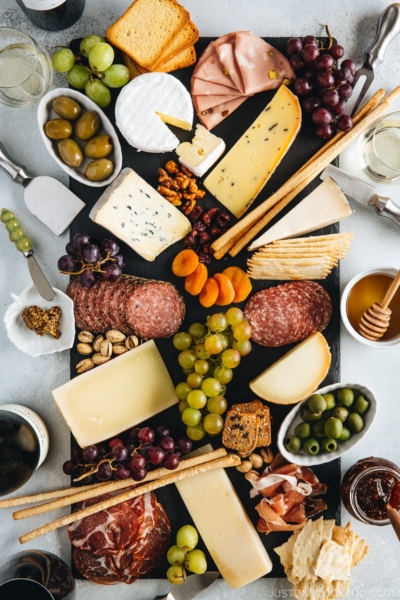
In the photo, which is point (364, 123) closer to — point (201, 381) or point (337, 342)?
point (337, 342)

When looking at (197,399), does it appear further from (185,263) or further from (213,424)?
(185,263)

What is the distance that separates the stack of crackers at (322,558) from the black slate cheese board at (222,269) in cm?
11

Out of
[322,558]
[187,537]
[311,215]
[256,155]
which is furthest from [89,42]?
[322,558]

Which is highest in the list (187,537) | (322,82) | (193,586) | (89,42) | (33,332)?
(322,82)

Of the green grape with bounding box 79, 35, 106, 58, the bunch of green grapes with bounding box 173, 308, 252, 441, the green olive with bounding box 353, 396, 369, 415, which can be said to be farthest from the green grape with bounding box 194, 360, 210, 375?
the green grape with bounding box 79, 35, 106, 58

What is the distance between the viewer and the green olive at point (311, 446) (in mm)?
1532

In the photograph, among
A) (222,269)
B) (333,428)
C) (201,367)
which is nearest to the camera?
(333,428)

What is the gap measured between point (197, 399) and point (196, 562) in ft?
1.58

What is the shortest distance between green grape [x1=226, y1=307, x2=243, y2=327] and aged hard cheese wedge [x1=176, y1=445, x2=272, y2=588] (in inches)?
17.2

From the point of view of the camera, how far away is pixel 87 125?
1619 millimetres

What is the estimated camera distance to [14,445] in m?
1.52

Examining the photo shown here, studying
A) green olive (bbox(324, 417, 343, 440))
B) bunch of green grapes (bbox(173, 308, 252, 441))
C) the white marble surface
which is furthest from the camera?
the white marble surface

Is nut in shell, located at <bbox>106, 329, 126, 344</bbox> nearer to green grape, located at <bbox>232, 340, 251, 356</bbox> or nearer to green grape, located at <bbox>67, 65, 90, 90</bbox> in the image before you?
green grape, located at <bbox>232, 340, 251, 356</bbox>

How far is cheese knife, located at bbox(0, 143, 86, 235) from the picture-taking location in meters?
1.67
